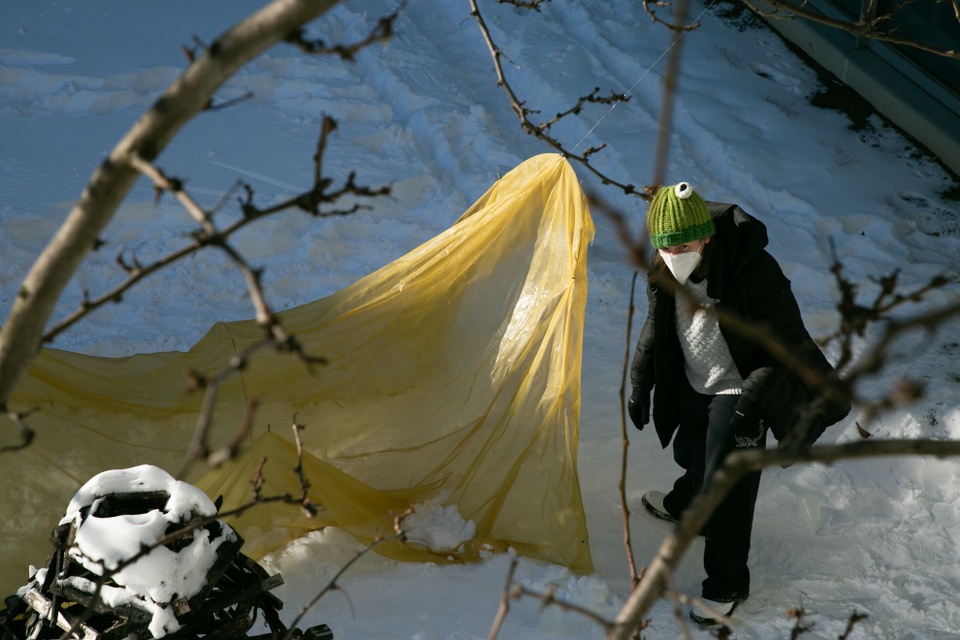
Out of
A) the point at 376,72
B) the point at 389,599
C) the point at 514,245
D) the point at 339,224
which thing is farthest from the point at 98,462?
the point at 376,72

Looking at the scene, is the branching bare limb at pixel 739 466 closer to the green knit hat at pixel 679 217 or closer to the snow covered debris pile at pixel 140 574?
the snow covered debris pile at pixel 140 574

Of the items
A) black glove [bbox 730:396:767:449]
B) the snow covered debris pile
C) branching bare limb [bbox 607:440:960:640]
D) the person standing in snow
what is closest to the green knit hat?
the person standing in snow

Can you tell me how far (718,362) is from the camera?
136 inches

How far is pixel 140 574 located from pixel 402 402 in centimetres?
190

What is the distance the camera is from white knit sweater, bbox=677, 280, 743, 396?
11.2 ft

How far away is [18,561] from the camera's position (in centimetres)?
335

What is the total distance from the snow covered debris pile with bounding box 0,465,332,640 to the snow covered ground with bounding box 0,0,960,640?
0.97 metres

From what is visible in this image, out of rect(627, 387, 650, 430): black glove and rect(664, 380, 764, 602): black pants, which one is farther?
rect(627, 387, 650, 430): black glove

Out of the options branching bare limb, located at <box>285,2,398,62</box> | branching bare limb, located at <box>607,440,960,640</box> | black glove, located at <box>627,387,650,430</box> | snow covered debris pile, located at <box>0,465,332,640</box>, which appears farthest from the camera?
black glove, located at <box>627,387,650,430</box>

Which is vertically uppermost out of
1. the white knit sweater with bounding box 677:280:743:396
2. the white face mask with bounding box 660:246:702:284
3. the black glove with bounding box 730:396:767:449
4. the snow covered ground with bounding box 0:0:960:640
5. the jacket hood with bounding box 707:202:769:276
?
the jacket hood with bounding box 707:202:769:276

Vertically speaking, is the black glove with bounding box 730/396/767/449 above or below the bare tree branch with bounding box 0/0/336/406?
below

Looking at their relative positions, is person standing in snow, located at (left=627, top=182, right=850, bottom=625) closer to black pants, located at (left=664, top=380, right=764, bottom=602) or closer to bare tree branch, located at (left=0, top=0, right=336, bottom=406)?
black pants, located at (left=664, top=380, right=764, bottom=602)

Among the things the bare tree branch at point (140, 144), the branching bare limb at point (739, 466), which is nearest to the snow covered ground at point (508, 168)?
the branching bare limb at point (739, 466)

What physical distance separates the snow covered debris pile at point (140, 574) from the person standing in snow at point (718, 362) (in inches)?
59.6
